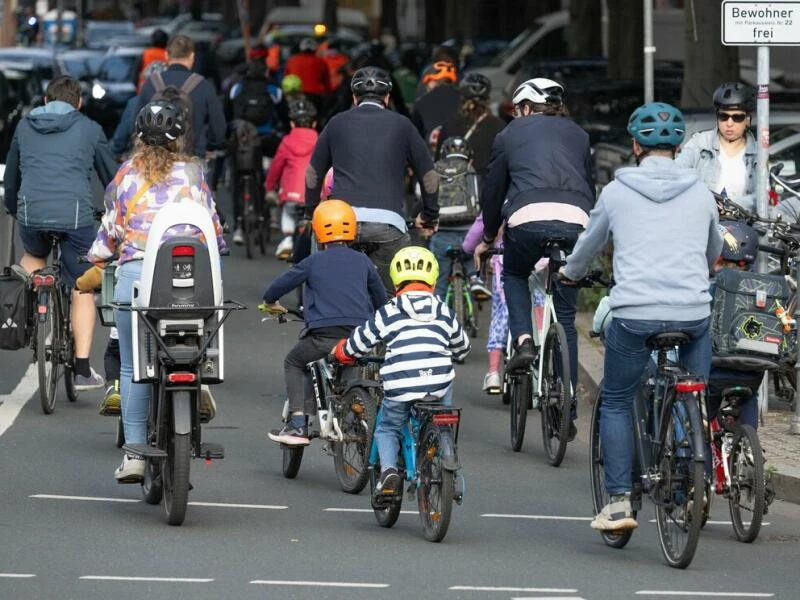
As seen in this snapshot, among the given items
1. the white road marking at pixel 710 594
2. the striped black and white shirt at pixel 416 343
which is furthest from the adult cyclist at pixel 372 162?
the white road marking at pixel 710 594

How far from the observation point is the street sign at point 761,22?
38.2 ft

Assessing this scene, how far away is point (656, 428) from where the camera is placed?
8.69 metres

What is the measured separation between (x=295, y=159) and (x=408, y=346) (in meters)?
9.73

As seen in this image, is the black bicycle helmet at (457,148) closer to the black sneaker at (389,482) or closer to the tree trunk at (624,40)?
the black sneaker at (389,482)

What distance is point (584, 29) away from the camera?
36000 mm

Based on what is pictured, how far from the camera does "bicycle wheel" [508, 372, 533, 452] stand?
37.7ft

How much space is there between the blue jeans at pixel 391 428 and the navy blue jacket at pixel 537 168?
2.24m

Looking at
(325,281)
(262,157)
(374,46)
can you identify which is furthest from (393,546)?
(374,46)

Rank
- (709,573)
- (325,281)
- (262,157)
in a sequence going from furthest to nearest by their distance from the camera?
(262,157) → (325,281) → (709,573)

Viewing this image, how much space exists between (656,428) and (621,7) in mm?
23121

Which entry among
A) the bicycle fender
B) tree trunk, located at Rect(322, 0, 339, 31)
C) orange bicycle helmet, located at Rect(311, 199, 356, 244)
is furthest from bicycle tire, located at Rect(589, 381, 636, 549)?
tree trunk, located at Rect(322, 0, 339, 31)

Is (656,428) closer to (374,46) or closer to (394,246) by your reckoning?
(394,246)

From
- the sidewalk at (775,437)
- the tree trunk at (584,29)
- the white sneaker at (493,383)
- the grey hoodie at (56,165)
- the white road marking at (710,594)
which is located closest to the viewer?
the white road marking at (710,594)

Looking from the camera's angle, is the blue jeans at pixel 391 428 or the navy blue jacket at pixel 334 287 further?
the navy blue jacket at pixel 334 287
